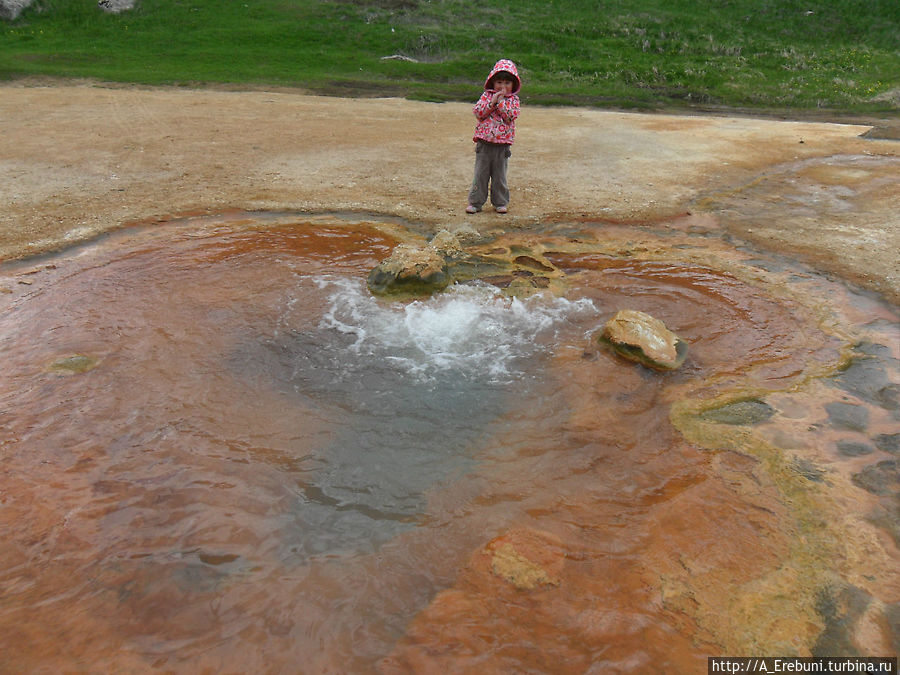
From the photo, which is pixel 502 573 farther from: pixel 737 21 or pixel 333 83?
pixel 737 21

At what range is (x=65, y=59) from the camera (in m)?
18.7

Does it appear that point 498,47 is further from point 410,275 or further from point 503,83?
point 410,275

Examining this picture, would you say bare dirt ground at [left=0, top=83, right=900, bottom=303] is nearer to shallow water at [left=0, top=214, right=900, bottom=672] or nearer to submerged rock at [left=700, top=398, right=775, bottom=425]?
shallow water at [left=0, top=214, right=900, bottom=672]

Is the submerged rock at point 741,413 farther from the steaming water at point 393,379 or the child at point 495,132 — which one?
the child at point 495,132

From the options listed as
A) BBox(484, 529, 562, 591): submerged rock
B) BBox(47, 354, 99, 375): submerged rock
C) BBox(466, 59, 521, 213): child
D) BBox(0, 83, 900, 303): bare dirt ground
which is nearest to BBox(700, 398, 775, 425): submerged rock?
BBox(484, 529, 562, 591): submerged rock

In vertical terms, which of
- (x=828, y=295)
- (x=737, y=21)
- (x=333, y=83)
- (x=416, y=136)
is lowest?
(x=828, y=295)

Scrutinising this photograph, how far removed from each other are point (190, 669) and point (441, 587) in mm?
1063

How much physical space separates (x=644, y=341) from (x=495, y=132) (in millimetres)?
3243

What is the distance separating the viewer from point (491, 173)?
688 centimetres

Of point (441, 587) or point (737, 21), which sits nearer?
point (441, 587)

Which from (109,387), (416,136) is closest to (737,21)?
(416,136)

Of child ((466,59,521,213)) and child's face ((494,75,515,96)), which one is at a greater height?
child's face ((494,75,515,96))

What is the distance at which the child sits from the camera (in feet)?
20.3

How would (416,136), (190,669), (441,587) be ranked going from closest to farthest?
(190,669), (441,587), (416,136)
